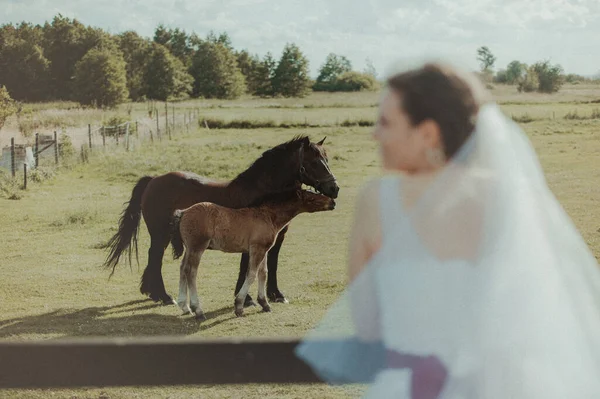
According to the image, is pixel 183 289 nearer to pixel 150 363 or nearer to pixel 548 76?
pixel 150 363

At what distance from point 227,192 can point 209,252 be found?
167 cm

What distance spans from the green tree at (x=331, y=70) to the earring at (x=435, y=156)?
25.3ft

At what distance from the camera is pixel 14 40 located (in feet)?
26.8

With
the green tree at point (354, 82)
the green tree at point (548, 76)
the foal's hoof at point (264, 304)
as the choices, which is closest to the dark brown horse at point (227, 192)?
the foal's hoof at point (264, 304)

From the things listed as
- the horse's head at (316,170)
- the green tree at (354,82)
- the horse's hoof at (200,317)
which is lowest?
the horse's hoof at (200,317)

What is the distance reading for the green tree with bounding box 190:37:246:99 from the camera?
25.5ft

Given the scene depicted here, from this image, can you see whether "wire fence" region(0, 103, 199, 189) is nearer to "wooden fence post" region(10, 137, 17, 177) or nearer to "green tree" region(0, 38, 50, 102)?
"wooden fence post" region(10, 137, 17, 177)

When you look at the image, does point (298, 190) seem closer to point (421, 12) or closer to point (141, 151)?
point (141, 151)

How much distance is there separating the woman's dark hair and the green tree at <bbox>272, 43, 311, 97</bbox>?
24.3 feet

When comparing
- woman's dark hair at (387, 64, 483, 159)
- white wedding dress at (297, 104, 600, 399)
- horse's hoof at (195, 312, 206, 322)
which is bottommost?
horse's hoof at (195, 312, 206, 322)

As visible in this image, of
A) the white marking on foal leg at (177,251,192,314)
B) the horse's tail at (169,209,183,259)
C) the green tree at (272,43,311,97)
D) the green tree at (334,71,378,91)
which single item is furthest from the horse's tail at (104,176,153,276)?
the green tree at (334,71,378,91)

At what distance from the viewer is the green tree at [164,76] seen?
7.50 meters

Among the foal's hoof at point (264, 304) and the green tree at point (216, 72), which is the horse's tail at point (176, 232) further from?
the green tree at point (216, 72)

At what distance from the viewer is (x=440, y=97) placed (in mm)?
879
